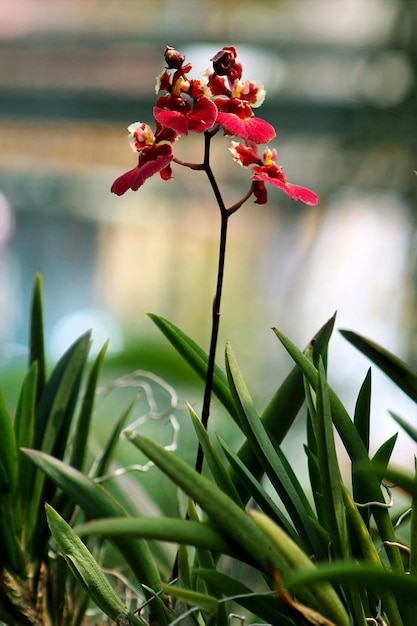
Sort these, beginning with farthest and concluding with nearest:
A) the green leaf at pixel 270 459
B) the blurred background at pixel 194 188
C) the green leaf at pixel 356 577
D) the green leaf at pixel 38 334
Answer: the blurred background at pixel 194 188, the green leaf at pixel 38 334, the green leaf at pixel 270 459, the green leaf at pixel 356 577

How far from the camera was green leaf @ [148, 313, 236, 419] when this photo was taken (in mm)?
323

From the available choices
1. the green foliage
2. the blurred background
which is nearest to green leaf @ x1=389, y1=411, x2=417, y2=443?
the green foliage

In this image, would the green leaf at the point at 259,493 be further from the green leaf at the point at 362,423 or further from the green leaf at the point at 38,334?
the green leaf at the point at 38,334

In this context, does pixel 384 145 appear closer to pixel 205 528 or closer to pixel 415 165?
pixel 415 165

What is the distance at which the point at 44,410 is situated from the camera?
1.27 ft

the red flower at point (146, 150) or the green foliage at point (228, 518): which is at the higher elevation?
the red flower at point (146, 150)

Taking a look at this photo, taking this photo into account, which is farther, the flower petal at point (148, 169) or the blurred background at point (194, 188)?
the blurred background at point (194, 188)

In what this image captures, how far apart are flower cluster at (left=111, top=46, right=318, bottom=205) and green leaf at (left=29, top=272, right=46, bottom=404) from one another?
108mm

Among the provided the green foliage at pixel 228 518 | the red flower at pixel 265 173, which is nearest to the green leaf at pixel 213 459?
the green foliage at pixel 228 518

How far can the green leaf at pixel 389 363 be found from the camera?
1.03 ft

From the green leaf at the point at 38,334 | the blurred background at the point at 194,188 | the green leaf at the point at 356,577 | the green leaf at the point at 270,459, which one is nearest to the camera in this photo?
the green leaf at the point at 356,577

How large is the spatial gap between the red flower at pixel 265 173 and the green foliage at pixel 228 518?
58 mm

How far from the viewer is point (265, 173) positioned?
1.04 feet

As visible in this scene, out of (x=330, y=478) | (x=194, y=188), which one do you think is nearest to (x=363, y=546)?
(x=330, y=478)
